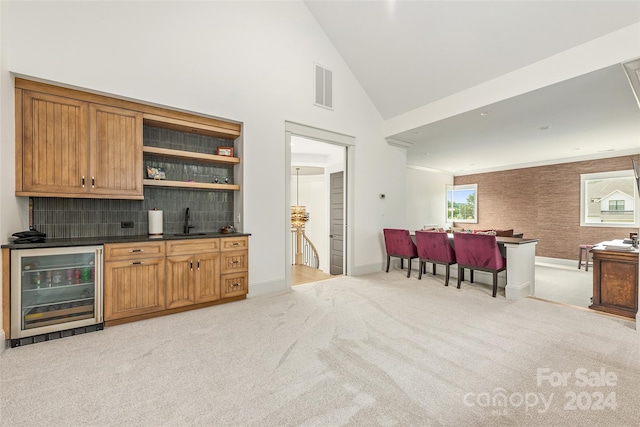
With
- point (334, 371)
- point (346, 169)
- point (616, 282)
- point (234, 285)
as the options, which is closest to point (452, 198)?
point (346, 169)

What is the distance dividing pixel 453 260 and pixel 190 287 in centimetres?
412

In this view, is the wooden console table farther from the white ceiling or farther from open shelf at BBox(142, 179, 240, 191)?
open shelf at BBox(142, 179, 240, 191)

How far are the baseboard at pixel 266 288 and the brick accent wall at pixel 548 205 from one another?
784 cm

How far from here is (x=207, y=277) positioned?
3580 millimetres

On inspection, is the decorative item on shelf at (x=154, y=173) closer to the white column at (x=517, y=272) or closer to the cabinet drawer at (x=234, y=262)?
the cabinet drawer at (x=234, y=262)

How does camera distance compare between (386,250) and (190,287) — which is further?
(386,250)

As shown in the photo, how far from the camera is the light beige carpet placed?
5.53 feet

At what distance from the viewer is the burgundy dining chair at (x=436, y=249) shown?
472 cm

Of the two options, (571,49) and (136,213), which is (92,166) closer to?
(136,213)

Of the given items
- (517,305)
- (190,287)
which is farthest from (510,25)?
(190,287)

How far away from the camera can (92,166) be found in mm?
3047

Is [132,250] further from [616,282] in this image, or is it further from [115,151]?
[616,282]

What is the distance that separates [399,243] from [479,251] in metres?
1.51

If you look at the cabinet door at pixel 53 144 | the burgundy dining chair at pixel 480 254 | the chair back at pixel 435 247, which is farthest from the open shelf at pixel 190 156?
the burgundy dining chair at pixel 480 254
